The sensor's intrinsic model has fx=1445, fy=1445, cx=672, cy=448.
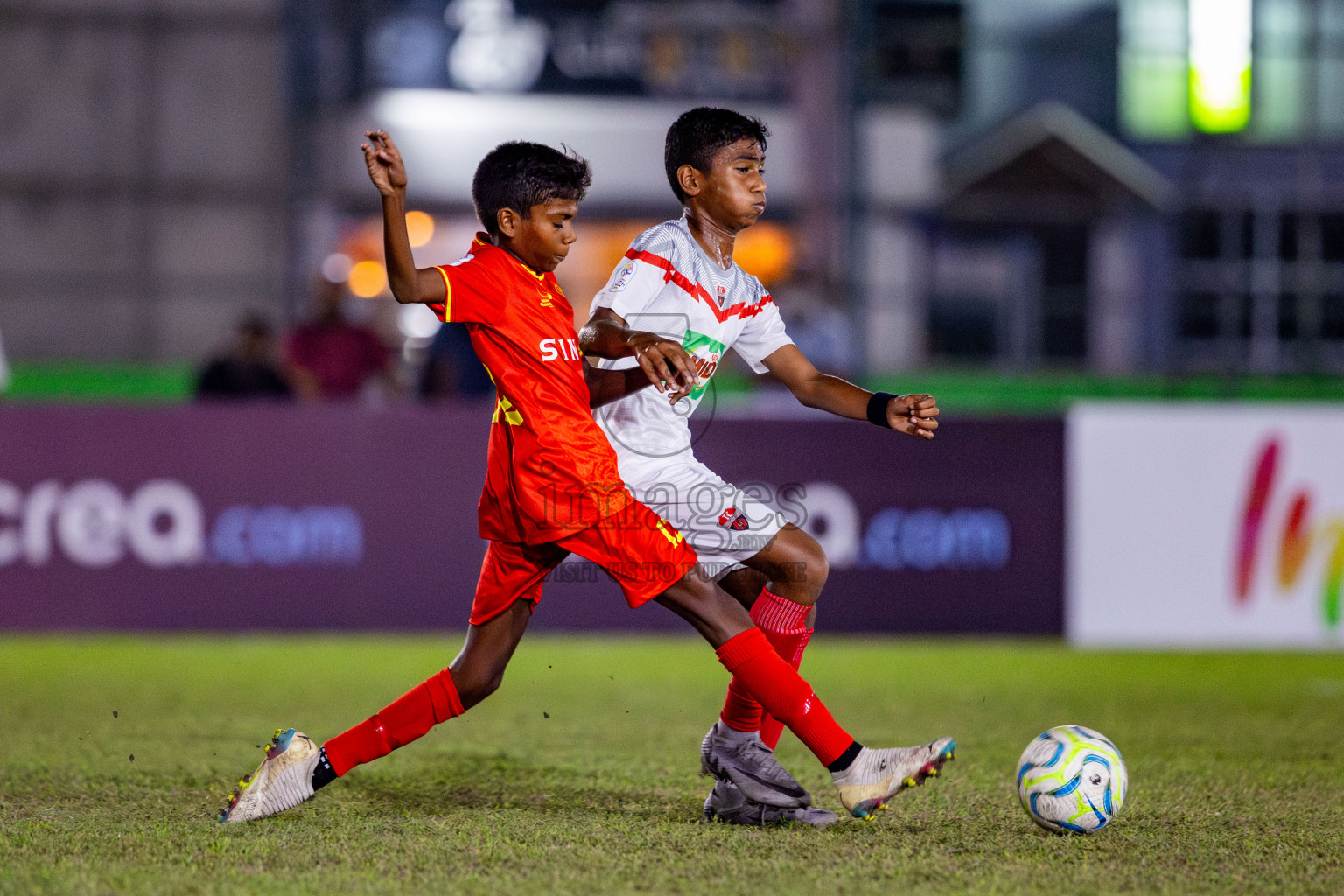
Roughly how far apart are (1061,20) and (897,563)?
11.1m

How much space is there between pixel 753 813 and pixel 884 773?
449mm

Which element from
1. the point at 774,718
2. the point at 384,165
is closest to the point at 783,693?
the point at 774,718

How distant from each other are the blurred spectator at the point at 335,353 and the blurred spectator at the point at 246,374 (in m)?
0.28

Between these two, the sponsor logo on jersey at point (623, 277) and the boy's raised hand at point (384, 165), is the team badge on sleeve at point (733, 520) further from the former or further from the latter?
the boy's raised hand at point (384, 165)

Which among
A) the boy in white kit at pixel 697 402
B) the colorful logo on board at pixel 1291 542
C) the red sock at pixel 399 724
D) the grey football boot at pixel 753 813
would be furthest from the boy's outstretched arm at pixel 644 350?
the colorful logo on board at pixel 1291 542

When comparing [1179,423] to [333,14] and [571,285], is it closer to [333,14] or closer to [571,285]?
[571,285]

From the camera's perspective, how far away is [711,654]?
796cm

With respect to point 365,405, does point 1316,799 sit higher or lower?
lower

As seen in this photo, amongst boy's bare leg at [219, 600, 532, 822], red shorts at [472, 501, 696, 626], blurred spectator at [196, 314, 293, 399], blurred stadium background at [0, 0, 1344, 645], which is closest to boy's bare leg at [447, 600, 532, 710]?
boy's bare leg at [219, 600, 532, 822]

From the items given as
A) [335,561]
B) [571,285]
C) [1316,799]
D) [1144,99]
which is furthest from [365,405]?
[1144,99]

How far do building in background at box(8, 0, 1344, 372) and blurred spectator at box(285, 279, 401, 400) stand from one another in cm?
479

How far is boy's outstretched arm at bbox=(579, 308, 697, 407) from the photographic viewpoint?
11.3ft

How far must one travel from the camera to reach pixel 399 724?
13.0 feet

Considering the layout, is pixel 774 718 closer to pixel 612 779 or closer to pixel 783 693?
pixel 783 693
